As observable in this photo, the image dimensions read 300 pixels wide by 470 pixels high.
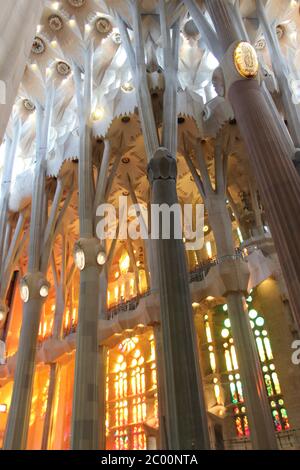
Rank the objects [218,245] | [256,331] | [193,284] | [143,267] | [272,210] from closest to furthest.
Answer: [272,210] → [218,245] → [193,284] → [256,331] → [143,267]

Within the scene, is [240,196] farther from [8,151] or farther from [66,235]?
[8,151]

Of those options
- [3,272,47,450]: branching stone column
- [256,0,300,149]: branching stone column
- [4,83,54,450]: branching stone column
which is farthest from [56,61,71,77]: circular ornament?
[3,272,47,450]: branching stone column

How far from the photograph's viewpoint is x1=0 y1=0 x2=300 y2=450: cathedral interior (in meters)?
7.47

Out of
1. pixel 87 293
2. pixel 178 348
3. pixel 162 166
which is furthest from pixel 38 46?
pixel 178 348

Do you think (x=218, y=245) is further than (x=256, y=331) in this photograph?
No

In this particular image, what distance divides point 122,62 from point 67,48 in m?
2.56

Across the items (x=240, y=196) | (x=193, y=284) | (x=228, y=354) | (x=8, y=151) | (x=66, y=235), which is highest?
(x=8, y=151)

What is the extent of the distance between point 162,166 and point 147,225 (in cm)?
701

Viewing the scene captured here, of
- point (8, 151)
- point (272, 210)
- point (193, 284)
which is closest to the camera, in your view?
point (272, 210)

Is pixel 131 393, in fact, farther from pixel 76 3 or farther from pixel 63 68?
pixel 76 3

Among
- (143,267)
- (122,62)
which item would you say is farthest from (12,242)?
(122,62)

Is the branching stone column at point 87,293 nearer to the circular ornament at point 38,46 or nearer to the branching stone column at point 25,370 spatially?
the circular ornament at point 38,46

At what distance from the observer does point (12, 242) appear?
56.1 feet

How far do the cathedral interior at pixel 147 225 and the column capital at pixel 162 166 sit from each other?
1.6 inches
